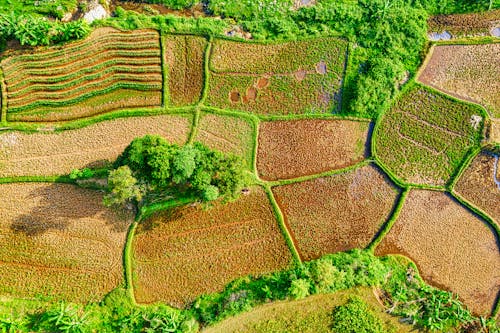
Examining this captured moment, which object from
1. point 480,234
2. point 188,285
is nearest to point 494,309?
point 480,234

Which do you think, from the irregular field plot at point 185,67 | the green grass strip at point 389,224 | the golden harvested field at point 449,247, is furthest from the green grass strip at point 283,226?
the irregular field plot at point 185,67

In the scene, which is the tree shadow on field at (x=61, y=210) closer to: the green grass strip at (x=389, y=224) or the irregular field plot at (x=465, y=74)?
the green grass strip at (x=389, y=224)

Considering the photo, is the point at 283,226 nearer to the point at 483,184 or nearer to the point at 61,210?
the point at 483,184

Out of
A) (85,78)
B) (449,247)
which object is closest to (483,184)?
(449,247)

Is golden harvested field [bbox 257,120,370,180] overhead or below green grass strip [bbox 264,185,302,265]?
overhead

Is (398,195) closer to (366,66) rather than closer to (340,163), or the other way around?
(340,163)

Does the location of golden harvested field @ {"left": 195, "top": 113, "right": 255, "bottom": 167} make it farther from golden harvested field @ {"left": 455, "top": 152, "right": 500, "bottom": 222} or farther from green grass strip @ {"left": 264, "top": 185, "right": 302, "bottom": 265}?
golden harvested field @ {"left": 455, "top": 152, "right": 500, "bottom": 222}

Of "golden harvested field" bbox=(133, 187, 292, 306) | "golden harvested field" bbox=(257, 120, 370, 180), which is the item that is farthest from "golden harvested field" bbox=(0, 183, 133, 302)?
"golden harvested field" bbox=(257, 120, 370, 180)
